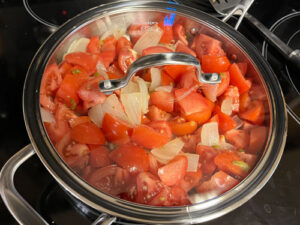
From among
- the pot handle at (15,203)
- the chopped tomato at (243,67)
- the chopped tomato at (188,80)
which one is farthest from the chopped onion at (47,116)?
the chopped tomato at (243,67)

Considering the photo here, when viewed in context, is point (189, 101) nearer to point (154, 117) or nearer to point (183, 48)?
point (154, 117)

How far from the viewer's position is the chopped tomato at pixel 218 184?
2.31 feet

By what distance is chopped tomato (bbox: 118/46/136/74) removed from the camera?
83cm

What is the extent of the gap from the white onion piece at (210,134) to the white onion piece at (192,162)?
49 mm

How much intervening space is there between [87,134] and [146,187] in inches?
7.6

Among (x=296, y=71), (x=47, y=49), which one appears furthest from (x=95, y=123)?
(x=296, y=71)

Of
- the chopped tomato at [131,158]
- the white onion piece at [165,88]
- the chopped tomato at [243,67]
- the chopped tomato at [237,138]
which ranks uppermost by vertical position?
the chopped tomato at [243,67]

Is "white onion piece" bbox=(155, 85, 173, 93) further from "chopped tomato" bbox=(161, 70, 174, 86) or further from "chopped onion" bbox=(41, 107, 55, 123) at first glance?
"chopped onion" bbox=(41, 107, 55, 123)

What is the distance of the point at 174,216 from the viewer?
0.66 metres

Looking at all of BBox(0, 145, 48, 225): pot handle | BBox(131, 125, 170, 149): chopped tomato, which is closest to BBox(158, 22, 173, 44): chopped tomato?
BBox(131, 125, 170, 149): chopped tomato

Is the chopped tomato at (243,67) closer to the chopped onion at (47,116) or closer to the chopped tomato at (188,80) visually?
the chopped tomato at (188,80)

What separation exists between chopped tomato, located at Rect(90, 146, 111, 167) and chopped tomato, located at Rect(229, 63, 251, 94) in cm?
44

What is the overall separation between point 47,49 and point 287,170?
85cm

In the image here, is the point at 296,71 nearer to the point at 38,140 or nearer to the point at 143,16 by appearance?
the point at 143,16
